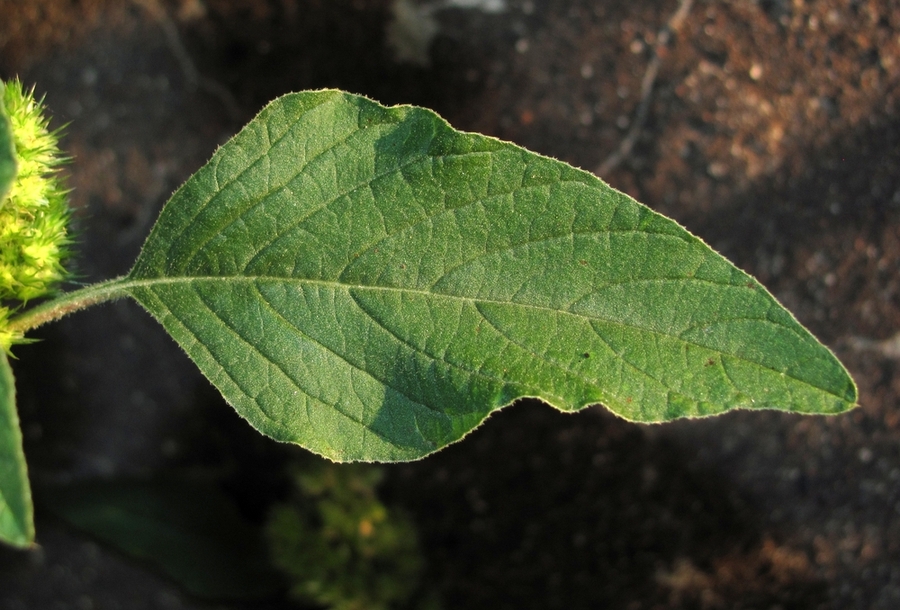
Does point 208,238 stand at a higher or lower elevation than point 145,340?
higher

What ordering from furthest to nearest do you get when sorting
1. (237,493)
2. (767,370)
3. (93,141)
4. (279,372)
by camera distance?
(237,493) → (93,141) → (279,372) → (767,370)

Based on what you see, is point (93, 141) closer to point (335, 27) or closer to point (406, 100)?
point (335, 27)

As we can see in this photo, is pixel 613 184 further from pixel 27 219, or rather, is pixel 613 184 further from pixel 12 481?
pixel 12 481

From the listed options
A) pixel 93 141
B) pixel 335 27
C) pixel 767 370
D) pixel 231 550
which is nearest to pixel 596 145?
pixel 335 27

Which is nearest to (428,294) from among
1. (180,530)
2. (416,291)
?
(416,291)

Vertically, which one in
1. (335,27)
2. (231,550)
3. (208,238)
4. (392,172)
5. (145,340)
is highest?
(335,27)

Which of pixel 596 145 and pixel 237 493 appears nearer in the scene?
pixel 596 145
